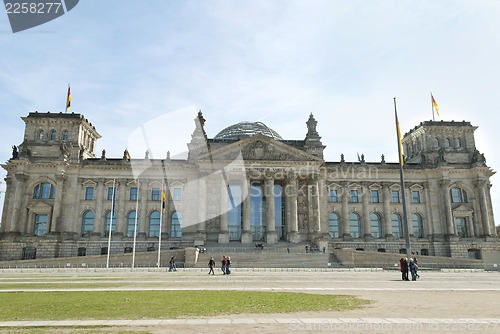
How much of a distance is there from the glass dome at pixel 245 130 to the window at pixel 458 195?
34.3 m

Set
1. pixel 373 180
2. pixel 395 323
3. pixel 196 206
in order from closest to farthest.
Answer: pixel 395 323 → pixel 196 206 → pixel 373 180

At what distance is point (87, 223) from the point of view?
220 feet

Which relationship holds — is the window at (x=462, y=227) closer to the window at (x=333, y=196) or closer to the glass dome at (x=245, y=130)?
the window at (x=333, y=196)

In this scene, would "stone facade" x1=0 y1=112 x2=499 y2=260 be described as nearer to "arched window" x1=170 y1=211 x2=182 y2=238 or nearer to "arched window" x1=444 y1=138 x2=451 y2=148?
"arched window" x1=170 y1=211 x2=182 y2=238

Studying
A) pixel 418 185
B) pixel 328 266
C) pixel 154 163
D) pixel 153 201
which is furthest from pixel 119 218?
pixel 418 185

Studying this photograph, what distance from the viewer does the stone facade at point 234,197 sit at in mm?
64375

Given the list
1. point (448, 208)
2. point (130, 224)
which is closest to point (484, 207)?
point (448, 208)

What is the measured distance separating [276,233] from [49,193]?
1528 inches

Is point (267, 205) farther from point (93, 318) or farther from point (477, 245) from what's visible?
point (93, 318)

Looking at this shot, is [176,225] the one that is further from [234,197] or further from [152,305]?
[152,305]

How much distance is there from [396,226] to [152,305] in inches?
2529

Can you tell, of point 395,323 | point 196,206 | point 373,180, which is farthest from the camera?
point 373,180

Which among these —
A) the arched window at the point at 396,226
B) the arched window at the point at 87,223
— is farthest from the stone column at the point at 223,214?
the arched window at the point at 396,226

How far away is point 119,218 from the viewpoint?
2640 inches
